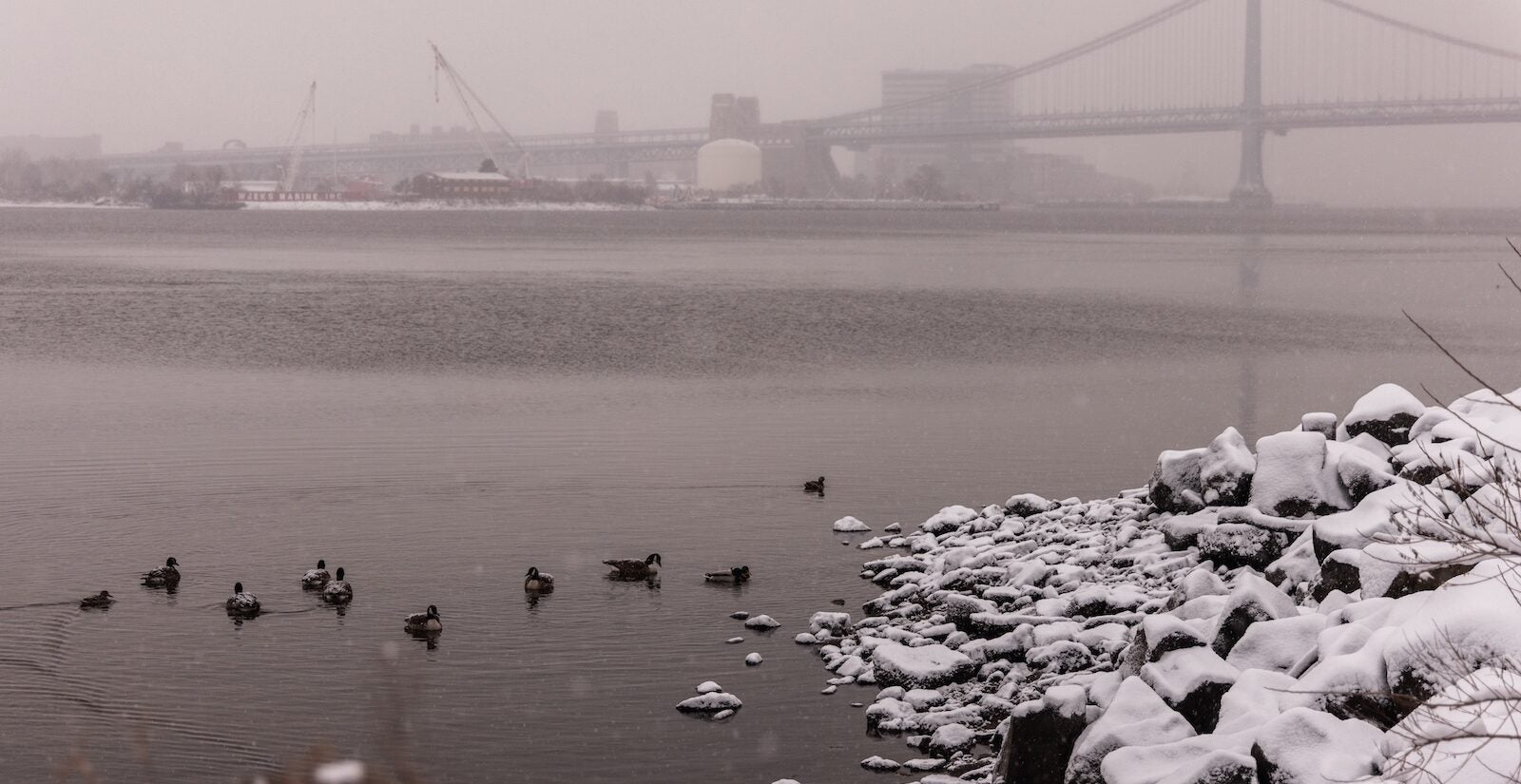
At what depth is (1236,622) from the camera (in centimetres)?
897

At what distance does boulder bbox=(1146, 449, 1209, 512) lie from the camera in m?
12.6

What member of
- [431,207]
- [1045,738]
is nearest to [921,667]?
[1045,738]

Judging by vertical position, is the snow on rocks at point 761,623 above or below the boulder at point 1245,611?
below

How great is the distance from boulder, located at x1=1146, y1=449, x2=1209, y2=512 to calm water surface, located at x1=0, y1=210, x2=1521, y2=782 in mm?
2858

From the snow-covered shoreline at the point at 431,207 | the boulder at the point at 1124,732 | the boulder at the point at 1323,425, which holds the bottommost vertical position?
the boulder at the point at 1124,732

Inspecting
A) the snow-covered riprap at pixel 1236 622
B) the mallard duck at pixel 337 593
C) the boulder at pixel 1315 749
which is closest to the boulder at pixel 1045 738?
the snow-covered riprap at pixel 1236 622

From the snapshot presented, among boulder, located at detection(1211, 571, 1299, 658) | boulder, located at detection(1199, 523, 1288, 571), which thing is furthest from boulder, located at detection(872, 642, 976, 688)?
boulder, located at detection(1199, 523, 1288, 571)

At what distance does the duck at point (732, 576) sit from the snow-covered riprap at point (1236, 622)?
1.12 m

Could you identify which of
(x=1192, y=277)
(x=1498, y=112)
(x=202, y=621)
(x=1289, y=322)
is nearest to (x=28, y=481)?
(x=202, y=621)

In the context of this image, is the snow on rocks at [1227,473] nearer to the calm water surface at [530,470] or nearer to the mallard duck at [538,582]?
the calm water surface at [530,470]

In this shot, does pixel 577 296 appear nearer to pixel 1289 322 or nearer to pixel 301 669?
pixel 1289 322

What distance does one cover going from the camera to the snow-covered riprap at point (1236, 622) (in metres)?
6.84

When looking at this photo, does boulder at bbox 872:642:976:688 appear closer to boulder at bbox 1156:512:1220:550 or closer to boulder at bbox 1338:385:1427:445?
boulder at bbox 1156:512:1220:550

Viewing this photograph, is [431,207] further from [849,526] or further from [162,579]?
[162,579]
